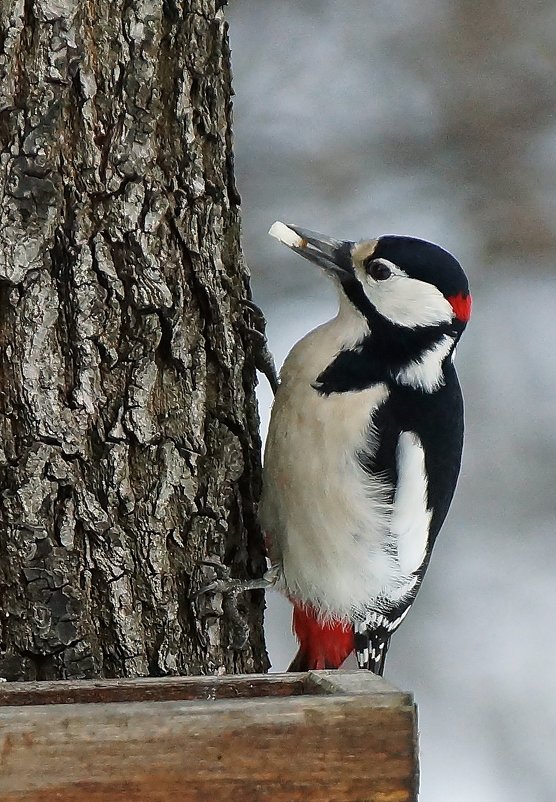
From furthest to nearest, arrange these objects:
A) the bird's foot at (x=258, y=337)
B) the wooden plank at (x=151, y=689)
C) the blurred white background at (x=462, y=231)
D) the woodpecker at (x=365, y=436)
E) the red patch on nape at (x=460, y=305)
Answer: the blurred white background at (x=462, y=231) → the red patch on nape at (x=460, y=305) → the woodpecker at (x=365, y=436) → the bird's foot at (x=258, y=337) → the wooden plank at (x=151, y=689)

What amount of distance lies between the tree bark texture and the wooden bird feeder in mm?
581

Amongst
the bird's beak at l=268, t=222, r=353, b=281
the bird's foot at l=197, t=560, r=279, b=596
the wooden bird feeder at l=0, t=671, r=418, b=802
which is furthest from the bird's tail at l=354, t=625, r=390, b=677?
the wooden bird feeder at l=0, t=671, r=418, b=802

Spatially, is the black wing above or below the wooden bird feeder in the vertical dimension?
above

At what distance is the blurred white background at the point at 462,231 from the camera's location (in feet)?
10.9

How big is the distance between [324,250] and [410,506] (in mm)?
509

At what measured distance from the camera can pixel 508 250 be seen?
3508 mm

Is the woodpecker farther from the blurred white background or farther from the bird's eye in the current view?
the blurred white background

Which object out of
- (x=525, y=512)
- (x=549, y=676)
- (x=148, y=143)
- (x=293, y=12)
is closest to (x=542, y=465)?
(x=525, y=512)

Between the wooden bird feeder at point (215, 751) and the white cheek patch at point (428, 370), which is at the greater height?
the white cheek patch at point (428, 370)

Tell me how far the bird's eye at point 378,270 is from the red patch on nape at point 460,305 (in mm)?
130

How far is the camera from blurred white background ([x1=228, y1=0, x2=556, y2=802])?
3324 millimetres

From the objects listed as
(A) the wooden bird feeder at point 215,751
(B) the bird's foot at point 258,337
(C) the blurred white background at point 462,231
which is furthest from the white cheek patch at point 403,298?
(A) the wooden bird feeder at point 215,751

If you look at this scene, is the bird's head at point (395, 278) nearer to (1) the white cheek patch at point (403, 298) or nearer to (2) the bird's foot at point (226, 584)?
(1) the white cheek patch at point (403, 298)

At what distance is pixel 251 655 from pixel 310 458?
0.38m
